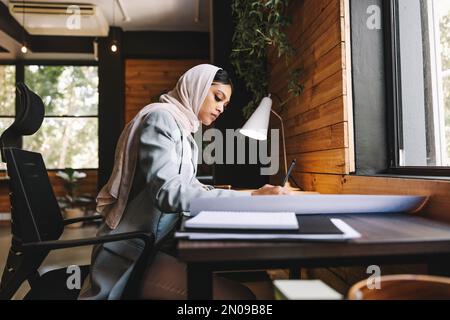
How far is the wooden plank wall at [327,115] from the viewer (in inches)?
53.8

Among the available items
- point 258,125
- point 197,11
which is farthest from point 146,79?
point 258,125

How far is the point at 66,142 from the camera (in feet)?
20.5

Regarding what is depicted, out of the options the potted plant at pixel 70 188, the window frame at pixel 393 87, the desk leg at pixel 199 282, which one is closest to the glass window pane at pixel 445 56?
the window frame at pixel 393 87

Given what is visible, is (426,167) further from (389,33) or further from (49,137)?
(49,137)

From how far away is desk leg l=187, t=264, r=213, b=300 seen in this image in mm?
685

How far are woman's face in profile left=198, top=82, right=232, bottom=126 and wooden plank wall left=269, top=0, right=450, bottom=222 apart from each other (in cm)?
53

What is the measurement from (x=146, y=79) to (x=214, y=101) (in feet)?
15.4

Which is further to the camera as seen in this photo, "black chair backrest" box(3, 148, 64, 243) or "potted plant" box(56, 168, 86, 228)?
"potted plant" box(56, 168, 86, 228)

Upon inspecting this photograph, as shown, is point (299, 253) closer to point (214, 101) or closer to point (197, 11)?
point (214, 101)

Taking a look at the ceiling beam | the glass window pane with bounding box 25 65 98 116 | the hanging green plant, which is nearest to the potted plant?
the glass window pane with bounding box 25 65 98 116

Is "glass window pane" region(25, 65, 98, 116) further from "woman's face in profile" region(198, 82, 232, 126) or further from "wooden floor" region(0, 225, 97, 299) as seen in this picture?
"woman's face in profile" region(198, 82, 232, 126)
